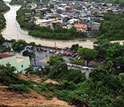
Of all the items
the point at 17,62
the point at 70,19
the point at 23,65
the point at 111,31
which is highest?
the point at 17,62

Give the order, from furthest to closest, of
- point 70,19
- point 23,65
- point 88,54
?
point 70,19
point 88,54
point 23,65

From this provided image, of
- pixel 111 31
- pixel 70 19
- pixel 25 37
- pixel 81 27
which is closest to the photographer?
pixel 111 31

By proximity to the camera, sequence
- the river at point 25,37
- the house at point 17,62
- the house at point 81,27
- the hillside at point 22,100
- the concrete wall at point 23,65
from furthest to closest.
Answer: the house at point 81,27 → the river at point 25,37 → the concrete wall at point 23,65 → the house at point 17,62 → the hillside at point 22,100

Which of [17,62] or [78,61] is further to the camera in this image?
[78,61]

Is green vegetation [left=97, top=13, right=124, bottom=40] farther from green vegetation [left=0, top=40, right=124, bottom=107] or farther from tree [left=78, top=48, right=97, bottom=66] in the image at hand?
green vegetation [left=0, top=40, right=124, bottom=107]

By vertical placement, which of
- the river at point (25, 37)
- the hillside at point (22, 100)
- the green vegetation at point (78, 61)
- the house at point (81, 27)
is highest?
the hillside at point (22, 100)

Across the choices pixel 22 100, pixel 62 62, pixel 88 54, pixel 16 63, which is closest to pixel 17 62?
pixel 16 63

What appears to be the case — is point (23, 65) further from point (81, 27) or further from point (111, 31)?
point (81, 27)

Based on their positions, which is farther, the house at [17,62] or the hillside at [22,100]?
the house at [17,62]

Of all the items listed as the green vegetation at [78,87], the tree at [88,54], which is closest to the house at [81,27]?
the tree at [88,54]

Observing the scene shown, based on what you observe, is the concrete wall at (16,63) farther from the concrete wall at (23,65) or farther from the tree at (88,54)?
the tree at (88,54)

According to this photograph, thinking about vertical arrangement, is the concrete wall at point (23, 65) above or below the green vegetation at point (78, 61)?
above

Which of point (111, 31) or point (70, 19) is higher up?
point (70, 19)
